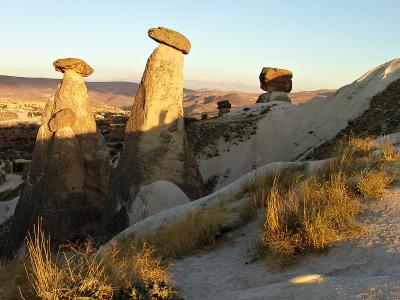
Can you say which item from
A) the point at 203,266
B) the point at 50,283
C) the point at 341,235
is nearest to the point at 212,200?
the point at 203,266

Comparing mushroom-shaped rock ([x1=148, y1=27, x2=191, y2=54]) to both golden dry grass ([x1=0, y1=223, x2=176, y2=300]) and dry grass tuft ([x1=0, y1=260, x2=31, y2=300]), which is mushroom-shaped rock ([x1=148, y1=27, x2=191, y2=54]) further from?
golden dry grass ([x1=0, y1=223, x2=176, y2=300])

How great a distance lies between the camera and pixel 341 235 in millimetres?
5223

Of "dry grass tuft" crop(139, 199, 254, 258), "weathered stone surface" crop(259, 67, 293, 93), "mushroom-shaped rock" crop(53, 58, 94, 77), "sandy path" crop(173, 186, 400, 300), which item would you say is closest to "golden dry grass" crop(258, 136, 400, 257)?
"sandy path" crop(173, 186, 400, 300)

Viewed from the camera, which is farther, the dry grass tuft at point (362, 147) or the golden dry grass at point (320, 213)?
the dry grass tuft at point (362, 147)

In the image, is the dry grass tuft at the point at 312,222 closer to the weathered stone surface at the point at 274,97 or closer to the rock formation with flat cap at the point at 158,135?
the rock formation with flat cap at the point at 158,135

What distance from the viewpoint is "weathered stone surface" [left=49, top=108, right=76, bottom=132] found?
1152 cm

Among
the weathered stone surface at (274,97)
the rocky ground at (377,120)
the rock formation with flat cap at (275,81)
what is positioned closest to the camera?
the rocky ground at (377,120)

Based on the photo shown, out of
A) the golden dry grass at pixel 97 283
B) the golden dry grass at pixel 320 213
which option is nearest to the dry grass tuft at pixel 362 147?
the golden dry grass at pixel 320 213

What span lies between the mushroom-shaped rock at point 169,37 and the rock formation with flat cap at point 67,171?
196cm

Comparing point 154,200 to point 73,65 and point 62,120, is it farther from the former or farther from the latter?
point 73,65

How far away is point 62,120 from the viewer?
1150 centimetres

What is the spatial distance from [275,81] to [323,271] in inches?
1164

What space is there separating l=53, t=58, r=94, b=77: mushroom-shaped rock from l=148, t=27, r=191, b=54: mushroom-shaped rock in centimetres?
187

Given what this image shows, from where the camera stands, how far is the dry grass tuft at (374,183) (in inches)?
232
